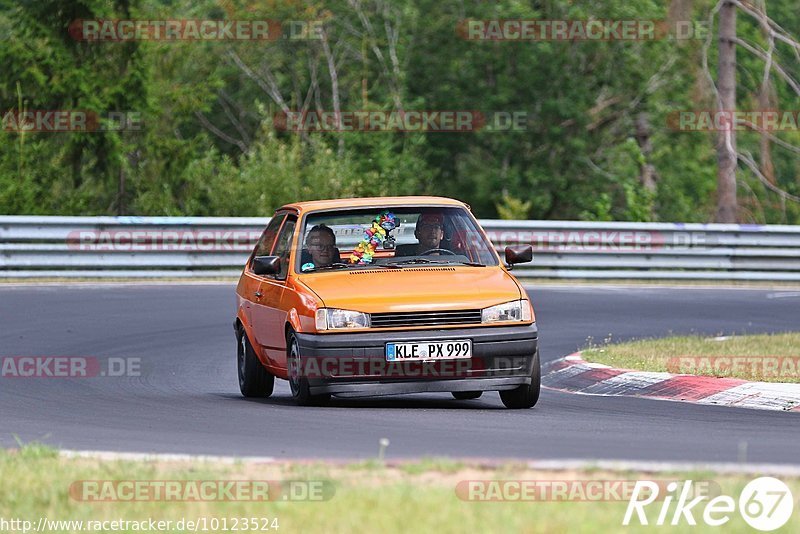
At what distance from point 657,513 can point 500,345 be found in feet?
14.4

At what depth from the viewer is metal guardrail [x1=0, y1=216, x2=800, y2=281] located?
75.5ft

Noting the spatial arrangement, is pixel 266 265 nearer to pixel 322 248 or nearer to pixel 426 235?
pixel 322 248

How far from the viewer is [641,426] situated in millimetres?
9312

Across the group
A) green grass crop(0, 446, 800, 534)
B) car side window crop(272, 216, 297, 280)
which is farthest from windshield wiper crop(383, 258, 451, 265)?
green grass crop(0, 446, 800, 534)

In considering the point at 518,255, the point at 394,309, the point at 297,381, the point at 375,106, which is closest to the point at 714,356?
the point at 518,255

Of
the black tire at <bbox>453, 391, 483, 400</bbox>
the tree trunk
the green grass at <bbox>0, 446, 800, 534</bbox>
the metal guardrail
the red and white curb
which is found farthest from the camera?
the tree trunk

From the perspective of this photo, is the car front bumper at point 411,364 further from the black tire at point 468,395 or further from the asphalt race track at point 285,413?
the black tire at point 468,395

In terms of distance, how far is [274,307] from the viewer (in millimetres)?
11422

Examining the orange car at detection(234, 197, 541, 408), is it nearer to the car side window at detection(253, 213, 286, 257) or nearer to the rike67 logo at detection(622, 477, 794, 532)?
the car side window at detection(253, 213, 286, 257)

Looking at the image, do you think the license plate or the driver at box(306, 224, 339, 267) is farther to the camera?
the driver at box(306, 224, 339, 267)

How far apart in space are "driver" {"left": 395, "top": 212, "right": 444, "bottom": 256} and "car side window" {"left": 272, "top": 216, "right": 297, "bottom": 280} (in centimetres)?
86

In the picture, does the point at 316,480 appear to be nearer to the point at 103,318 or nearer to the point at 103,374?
the point at 103,374

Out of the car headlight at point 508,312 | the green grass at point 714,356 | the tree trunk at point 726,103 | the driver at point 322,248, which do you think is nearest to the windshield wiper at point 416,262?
the driver at point 322,248

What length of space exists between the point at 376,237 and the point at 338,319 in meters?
1.52
